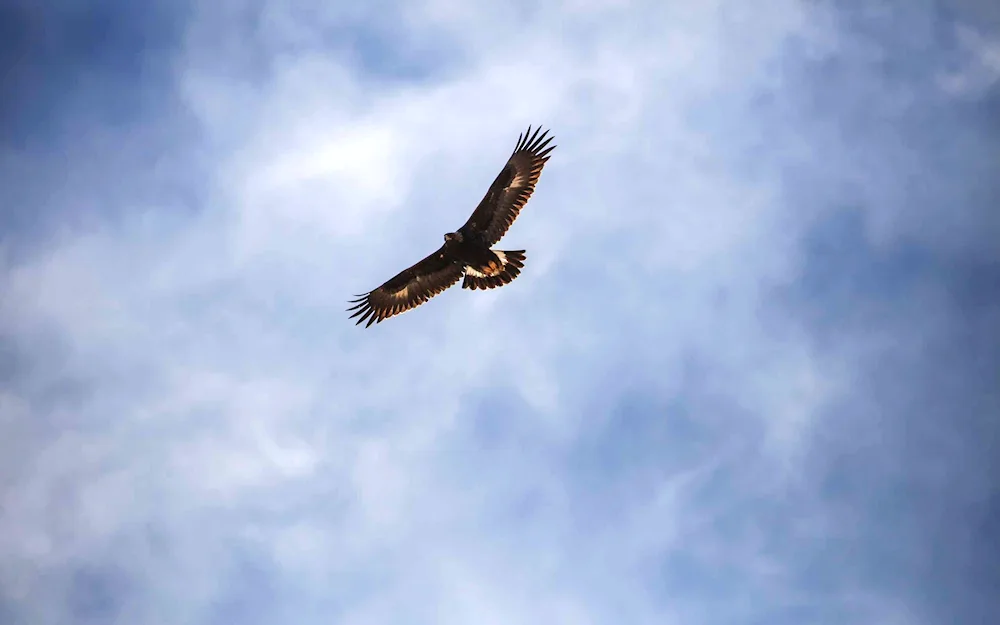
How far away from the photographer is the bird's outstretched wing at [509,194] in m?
26.0

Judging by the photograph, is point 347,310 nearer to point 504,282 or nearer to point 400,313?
point 400,313

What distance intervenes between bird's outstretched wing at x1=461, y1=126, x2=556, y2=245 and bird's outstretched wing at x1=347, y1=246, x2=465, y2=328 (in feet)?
4.43

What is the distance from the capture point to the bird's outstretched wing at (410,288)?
26.9 m

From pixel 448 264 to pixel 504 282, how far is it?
1.92 m

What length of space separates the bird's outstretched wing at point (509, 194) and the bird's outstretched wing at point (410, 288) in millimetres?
1351

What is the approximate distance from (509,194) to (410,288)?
4034 millimetres

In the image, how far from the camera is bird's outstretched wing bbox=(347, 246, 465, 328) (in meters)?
26.9

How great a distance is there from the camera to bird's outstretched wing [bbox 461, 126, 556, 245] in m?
26.0

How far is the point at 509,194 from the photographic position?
26062mm

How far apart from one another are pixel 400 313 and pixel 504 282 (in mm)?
3456

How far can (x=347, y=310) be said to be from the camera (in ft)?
90.1

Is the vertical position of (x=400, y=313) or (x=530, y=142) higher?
(x=530, y=142)

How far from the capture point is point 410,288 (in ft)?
89.9

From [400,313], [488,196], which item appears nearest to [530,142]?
[488,196]
